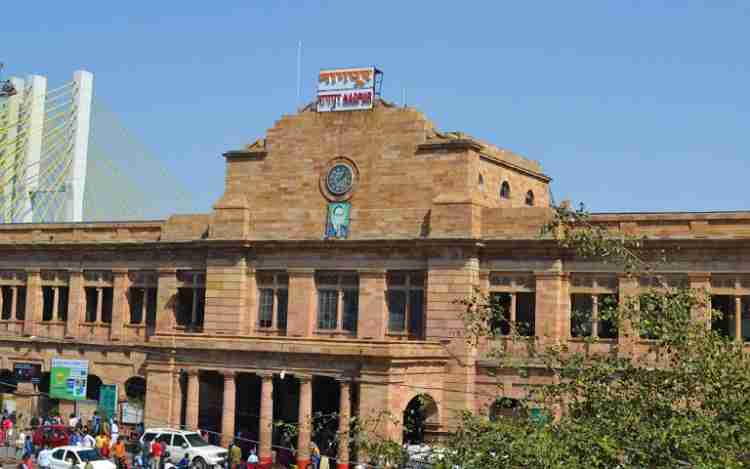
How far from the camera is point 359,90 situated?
55938 mm

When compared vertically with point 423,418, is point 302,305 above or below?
above

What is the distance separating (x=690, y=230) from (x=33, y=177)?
4951cm

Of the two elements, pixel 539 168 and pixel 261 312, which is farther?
pixel 539 168

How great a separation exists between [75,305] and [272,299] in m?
13.2

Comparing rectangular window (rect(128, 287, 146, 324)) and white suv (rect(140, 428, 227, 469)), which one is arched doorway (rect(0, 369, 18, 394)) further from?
white suv (rect(140, 428, 227, 469))

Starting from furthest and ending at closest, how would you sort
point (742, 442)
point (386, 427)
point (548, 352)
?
point (386, 427) → point (548, 352) → point (742, 442)

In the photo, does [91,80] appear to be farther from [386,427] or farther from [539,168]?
[386,427]

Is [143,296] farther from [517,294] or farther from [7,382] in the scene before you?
[517,294]

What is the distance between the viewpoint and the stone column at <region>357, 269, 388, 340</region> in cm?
5406

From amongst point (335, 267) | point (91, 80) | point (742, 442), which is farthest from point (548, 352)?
point (91, 80)

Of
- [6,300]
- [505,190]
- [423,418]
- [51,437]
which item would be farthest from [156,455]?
[6,300]

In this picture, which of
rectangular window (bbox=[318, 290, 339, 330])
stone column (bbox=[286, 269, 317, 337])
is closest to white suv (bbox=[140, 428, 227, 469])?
stone column (bbox=[286, 269, 317, 337])

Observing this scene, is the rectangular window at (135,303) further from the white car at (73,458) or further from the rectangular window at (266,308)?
the white car at (73,458)

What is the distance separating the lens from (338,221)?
183 feet
